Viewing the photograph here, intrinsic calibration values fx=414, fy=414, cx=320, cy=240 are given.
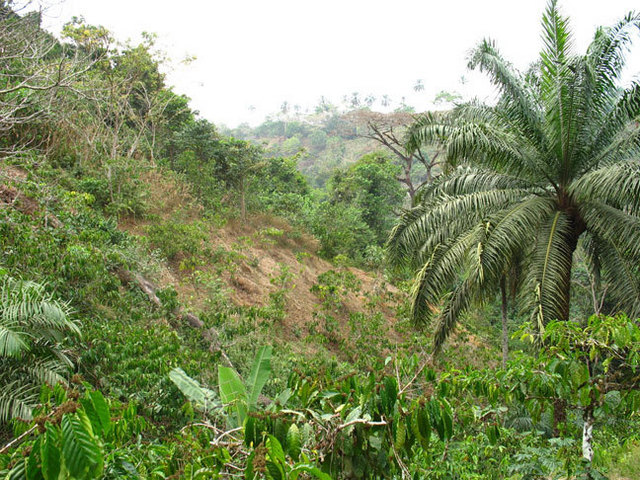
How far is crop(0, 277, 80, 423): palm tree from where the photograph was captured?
3848 millimetres

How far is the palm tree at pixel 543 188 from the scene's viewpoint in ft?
20.4

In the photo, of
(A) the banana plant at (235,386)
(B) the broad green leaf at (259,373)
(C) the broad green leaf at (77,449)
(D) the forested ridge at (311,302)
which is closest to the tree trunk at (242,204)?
(D) the forested ridge at (311,302)

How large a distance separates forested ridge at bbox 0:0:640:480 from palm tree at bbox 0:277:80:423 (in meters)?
0.02

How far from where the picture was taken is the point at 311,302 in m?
11.0

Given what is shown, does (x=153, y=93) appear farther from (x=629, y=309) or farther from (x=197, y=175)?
(x=629, y=309)

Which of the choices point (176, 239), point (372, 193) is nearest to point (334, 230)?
point (372, 193)

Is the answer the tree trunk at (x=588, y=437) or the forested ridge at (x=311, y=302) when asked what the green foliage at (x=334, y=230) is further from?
the tree trunk at (x=588, y=437)

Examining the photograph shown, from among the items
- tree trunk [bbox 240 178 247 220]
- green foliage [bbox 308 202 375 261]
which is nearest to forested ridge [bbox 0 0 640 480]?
tree trunk [bbox 240 178 247 220]

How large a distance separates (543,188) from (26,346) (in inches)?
305

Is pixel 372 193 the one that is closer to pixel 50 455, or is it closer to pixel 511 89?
pixel 511 89

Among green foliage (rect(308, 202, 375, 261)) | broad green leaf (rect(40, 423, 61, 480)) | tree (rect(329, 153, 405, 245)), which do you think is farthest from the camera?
tree (rect(329, 153, 405, 245))

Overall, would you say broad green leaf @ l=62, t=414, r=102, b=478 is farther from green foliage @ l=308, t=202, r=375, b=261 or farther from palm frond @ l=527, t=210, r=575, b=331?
green foliage @ l=308, t=202, r=375, b=261

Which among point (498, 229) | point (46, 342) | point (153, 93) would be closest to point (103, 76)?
point (153, 93)

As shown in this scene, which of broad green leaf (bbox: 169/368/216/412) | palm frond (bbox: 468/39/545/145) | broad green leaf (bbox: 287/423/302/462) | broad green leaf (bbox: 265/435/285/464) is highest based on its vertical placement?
palm frond (bbox: 468/39/545/145)
